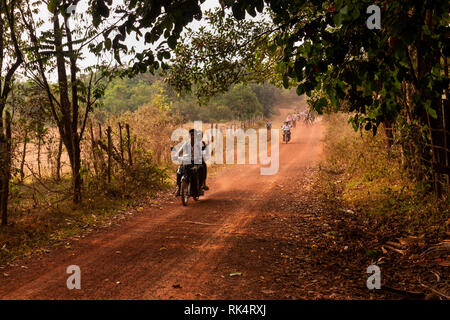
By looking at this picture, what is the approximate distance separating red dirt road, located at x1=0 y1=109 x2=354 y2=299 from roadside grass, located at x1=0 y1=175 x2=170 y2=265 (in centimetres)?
48

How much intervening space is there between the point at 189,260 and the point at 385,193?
5.04 m

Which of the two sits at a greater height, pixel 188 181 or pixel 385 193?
pixel 188 181

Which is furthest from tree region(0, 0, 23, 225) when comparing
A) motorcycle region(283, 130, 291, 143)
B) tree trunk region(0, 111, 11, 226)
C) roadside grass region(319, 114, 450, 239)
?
motorcycle region(283, 130, 291, 143)

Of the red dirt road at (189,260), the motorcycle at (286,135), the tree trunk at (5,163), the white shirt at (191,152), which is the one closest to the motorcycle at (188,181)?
the white shirt at (191,152)

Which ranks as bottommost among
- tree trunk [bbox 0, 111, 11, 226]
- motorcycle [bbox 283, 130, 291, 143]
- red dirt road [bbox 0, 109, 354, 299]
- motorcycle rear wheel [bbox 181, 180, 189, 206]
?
red dirt road [bbox 0, 109, 354, 299]

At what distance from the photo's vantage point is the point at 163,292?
412 cm

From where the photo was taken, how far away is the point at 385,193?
26.7 ft

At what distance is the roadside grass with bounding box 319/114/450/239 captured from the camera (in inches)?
243

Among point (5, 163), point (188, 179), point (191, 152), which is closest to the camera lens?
point (5, 163)

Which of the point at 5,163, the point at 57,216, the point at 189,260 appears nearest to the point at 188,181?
the point at 57,216

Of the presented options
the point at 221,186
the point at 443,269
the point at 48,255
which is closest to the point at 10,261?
the point at 48,255

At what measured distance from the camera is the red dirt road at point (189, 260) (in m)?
4.19

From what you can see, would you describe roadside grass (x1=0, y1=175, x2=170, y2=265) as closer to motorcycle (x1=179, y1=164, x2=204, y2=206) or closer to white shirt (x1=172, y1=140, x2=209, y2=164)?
motorcycle (x1=179, y1=164, x2=204, y2=206)

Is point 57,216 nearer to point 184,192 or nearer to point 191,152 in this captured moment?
point 184,192
